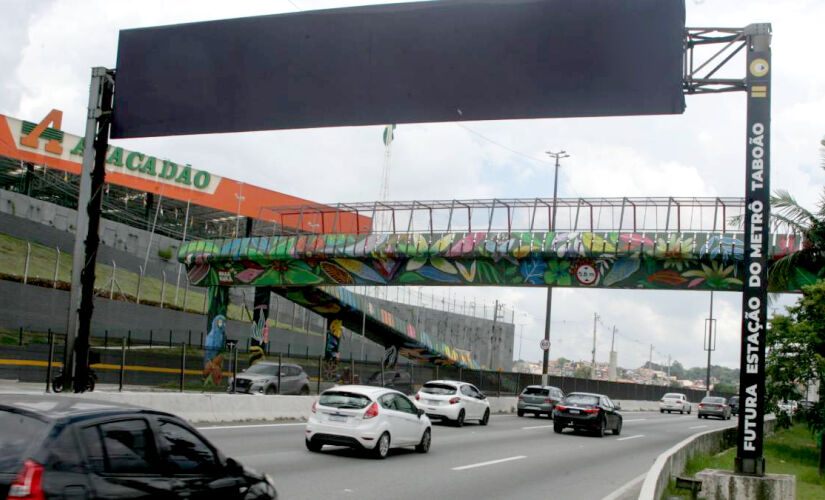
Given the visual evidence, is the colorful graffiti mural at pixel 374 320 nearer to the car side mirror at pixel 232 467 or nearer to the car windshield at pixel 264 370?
the car windshield at pixel 264 370

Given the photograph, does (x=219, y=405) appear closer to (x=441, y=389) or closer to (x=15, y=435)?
(x=441, y=389)

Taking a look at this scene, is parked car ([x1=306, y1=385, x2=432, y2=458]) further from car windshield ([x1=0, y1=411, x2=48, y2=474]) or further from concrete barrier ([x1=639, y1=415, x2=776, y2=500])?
car windshield ([x1=0, y1=411, x2=48, y2=474])

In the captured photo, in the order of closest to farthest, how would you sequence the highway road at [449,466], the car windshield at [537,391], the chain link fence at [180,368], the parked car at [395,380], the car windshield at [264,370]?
1. the highway road at [449,466]
2. the chain link fence at [180,368]
3. the car windshield at [264,370]
4. the parked car at [395,380]
5. the car windshield at [537,391]

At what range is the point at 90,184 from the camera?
1750 cm

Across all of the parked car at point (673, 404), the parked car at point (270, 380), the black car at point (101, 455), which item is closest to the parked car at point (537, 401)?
the parked car at point (270, 380)

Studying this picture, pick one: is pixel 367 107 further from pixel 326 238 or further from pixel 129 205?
pixel 129 205

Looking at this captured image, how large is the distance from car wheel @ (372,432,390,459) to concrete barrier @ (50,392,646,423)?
4950 millimetres

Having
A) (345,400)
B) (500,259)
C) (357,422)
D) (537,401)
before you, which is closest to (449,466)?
(357,422)

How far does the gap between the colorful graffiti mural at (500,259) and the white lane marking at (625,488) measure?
16472 millimetres

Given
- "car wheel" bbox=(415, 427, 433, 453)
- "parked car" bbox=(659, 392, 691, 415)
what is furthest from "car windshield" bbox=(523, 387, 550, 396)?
"parked car" bbox=(659, 392, 691, 415)

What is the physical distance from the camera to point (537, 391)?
1475 inches

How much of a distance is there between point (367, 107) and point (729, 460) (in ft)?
46.1

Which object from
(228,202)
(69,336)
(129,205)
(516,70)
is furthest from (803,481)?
(129,205)

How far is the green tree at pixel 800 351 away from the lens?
24.0m
